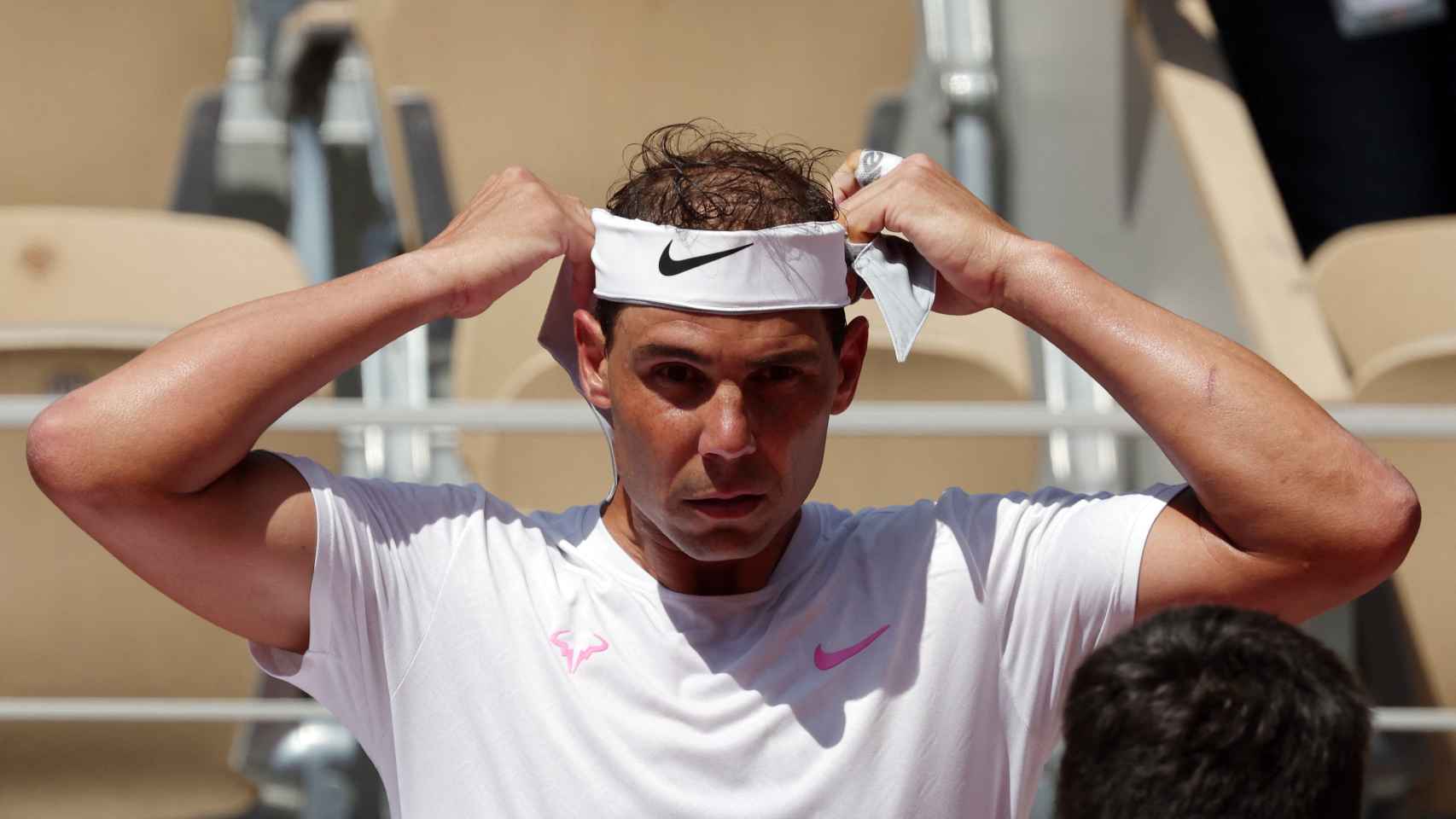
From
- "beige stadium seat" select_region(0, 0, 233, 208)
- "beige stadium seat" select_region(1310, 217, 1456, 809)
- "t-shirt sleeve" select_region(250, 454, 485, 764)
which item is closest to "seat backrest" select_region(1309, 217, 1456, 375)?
"beige stadium seat" select_region(1310, 217, 1456, 809)

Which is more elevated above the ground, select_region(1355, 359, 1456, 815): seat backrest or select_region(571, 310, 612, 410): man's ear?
select_region(571, 310, 612, 410): man's ear

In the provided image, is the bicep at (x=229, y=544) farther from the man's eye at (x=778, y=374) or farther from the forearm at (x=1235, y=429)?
the forearm at (x=1235, y=429)

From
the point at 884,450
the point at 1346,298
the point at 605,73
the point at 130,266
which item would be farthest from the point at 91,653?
the point at 1346,298

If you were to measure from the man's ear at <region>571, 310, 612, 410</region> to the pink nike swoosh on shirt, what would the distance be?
0.19m

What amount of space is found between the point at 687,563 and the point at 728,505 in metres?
0.07

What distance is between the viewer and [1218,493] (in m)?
0.92

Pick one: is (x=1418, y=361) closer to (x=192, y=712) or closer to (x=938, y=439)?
(x=938, y=439)

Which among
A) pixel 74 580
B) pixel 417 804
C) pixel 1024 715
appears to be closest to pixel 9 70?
pixel 74 580

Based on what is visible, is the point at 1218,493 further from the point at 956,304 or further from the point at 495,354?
the point at 495,354

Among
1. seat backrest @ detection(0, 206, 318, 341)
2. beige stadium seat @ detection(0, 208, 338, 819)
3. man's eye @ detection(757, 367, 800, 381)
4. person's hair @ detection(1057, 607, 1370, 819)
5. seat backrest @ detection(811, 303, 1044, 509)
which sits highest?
man's eye @ detection(757, 367, 800, 381)

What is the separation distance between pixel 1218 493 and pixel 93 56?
2.04m

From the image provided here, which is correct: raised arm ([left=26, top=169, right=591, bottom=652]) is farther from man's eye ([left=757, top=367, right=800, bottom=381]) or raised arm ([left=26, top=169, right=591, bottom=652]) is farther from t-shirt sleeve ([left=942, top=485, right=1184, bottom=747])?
t-shirt sleeve ([left=942, top=485, right=1184, bottom=747])

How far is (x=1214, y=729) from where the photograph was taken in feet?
2.04

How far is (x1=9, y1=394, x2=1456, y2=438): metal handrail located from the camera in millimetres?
1328
